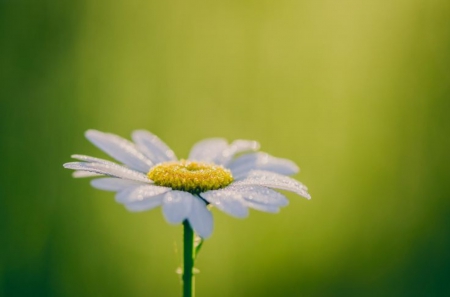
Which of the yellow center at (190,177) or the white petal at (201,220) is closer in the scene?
the white petal at (201,220)

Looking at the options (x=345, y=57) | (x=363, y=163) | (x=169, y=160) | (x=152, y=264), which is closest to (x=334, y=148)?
(x=363, y=163)

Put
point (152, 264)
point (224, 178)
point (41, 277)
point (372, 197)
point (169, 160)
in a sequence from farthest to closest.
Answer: point (372, 197), point (152, 264), point (41, 277), point (169, 160), point (224, 178)

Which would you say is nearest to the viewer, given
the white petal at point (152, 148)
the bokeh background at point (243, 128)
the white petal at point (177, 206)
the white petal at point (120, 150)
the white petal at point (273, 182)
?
the white petal at point (177, 206)

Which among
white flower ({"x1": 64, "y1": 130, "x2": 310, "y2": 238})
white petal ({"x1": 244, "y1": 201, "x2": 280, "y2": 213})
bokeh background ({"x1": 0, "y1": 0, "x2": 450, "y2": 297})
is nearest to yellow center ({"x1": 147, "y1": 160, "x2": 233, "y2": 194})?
white flower ({"x1": 64, "y1": 130, "x2": 310, "y2": 238})

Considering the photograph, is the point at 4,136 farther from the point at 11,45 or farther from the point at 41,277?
the point at 41,277

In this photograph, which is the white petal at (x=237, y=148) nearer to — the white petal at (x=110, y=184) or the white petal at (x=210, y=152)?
the white petal at (x=210, y=152)

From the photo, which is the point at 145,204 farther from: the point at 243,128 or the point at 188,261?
the point at 243,128

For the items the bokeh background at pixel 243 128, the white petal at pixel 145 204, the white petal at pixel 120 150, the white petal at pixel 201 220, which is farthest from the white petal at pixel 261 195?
the bokeh background at pixel 243 128
